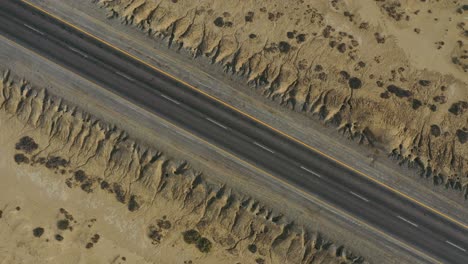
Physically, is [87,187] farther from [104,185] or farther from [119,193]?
[119,193]

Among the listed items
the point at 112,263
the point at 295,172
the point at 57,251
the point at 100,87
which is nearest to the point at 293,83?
the point at 295,172

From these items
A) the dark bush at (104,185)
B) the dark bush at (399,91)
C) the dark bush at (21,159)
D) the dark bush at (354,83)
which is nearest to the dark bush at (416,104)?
the dark bush at (399,91)

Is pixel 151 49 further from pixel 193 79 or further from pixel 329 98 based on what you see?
pixel 329 98

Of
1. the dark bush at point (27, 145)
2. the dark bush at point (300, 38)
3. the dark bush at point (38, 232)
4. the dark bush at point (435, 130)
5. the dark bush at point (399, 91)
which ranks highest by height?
the dark bush at point (300, 38)

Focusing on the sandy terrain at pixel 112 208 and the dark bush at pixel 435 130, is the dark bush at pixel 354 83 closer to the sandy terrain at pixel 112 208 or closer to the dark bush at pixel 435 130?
the dark bush at pixel 435 130

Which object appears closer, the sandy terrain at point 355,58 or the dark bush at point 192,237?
the dark bush at point 192,237

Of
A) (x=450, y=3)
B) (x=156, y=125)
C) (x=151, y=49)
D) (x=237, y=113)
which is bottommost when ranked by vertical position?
(x=156, y=125)

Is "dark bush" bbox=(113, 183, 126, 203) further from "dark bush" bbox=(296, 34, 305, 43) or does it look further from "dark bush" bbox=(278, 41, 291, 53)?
"dark bush" bbox=(296, 34, 305, 43)

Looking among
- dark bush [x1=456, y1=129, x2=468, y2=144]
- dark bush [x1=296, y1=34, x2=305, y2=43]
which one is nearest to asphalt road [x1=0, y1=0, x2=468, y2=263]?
dark bush [x1=456, y1=129, x2=468, y2=144]
